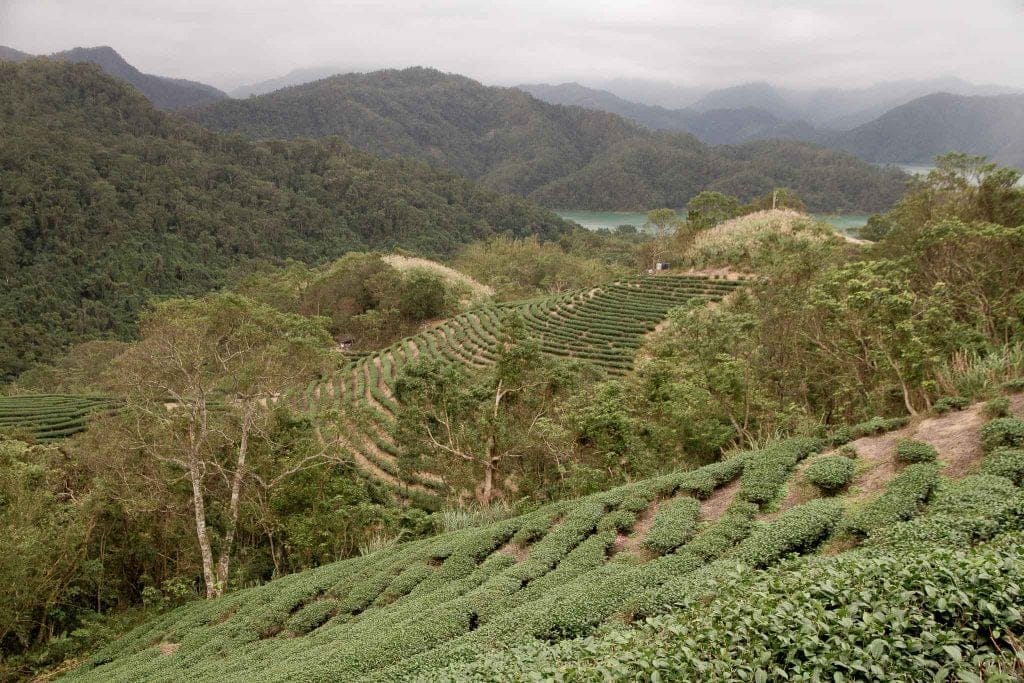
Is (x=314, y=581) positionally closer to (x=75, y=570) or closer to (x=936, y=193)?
(x=75, y=570)

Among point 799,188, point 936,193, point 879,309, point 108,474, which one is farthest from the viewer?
point 799,188

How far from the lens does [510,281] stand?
80.1 meters

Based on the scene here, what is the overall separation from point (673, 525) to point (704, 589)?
2295 mm

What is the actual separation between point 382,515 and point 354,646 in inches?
355

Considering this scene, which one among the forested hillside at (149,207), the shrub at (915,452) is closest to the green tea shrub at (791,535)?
the shrub at (915,452)

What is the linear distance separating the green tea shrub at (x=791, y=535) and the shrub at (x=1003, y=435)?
212cm

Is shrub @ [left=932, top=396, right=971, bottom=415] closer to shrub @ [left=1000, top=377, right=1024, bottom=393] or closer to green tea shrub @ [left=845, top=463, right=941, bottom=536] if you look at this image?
shrub @ [left=1000, top=377, right=1024, bottom=393]

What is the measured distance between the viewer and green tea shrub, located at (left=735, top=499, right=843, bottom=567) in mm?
6637

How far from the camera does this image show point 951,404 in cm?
883

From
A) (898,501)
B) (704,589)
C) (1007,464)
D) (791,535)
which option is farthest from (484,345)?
(704,589)

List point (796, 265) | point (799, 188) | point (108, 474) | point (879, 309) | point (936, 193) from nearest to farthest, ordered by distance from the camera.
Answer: point (879, 309), point (108, 474), point (796, 265), point (936, 193), point (799, 188)

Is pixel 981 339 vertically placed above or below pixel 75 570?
above

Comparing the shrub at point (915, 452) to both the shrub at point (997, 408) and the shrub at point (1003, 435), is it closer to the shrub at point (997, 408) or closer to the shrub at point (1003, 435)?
the shrub at point (1003, 435)

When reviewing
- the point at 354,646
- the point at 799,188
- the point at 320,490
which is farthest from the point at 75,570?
the point at 799,188
